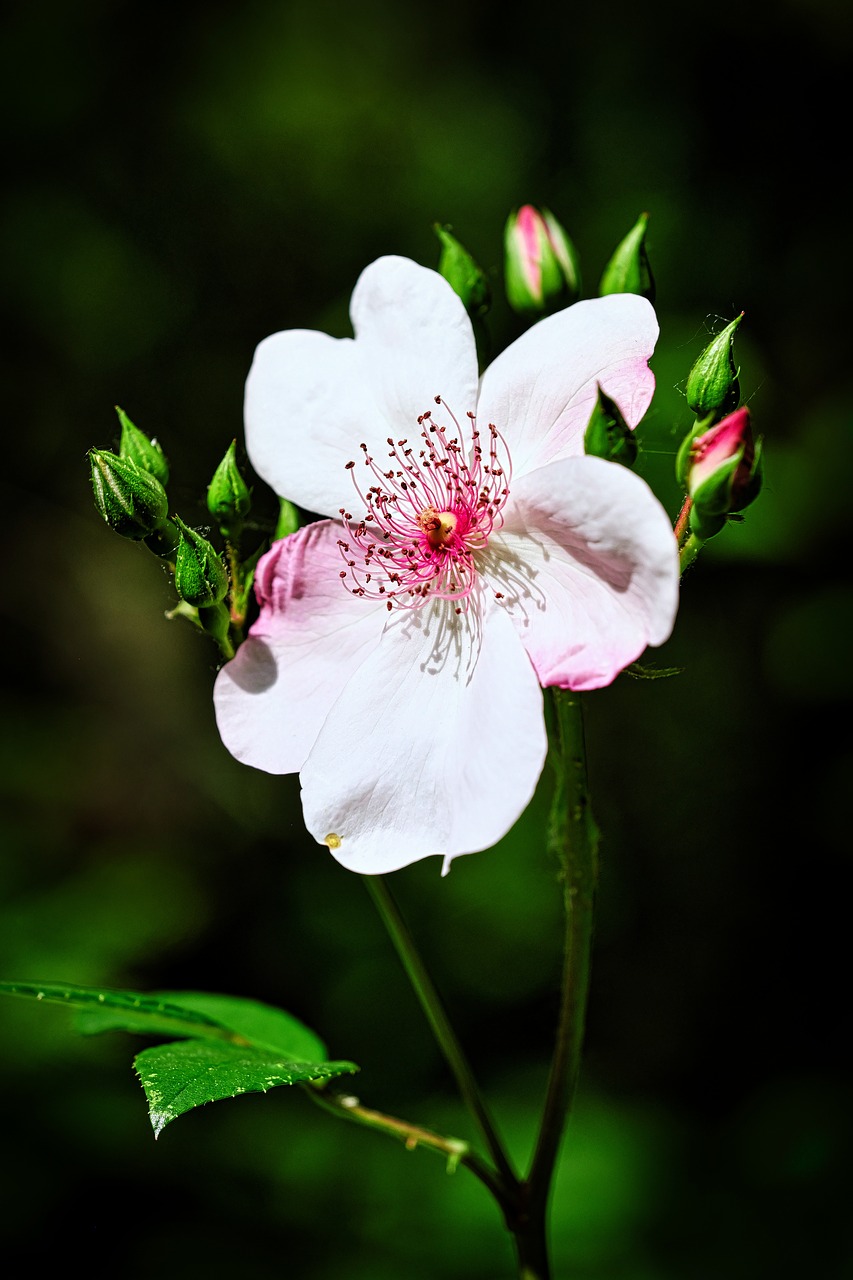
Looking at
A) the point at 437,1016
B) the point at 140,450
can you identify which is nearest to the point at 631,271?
the point at 140,450

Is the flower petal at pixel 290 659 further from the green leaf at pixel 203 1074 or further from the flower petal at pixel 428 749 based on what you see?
the green leaf at pixel 203 1074

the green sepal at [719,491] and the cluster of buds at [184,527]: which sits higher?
the cluster of buds at [184,527]

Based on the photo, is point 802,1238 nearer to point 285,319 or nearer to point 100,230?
point 285,319

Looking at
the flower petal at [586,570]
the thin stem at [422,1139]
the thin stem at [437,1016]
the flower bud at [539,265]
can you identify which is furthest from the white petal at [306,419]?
the thin stem at [422,1139]

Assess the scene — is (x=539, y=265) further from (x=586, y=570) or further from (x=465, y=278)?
(x=586, y=570)

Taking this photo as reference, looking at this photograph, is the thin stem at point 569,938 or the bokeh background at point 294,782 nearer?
the thin stem at point 569,938

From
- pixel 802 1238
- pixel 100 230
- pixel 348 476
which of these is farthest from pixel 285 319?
pixel 802 1238
